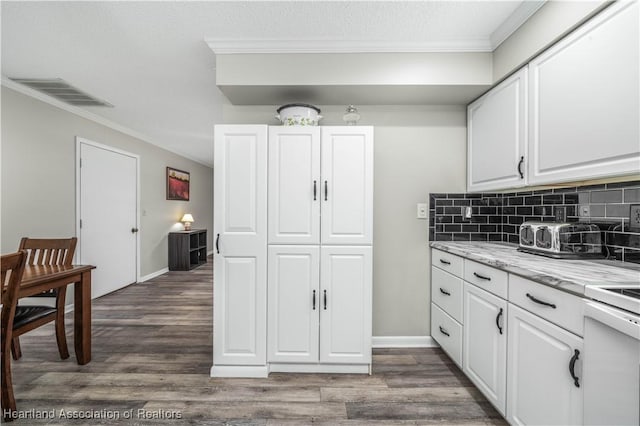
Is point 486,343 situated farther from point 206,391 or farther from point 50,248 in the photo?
point 50,248

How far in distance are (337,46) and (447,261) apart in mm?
1753

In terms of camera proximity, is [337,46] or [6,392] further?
[337,46]

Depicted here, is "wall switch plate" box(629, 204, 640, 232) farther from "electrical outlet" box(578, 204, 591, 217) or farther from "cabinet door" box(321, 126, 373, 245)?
"cabinet door" box(321, 126, 373, 245)

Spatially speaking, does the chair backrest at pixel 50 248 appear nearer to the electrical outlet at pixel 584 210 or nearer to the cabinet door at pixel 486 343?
the cabinet door at pixel 486 343

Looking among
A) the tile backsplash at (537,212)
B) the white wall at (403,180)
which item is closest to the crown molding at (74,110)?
the white wall at (403,180)

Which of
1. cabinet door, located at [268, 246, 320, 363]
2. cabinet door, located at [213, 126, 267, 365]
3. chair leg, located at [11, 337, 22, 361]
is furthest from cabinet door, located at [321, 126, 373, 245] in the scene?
chair leg, located at [11, 337, 22, 361]

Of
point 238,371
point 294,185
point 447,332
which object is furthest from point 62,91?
point 447,332

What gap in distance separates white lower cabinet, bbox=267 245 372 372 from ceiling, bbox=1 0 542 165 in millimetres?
1465

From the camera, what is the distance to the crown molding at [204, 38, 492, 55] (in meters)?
2.04

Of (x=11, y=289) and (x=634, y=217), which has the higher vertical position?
(x=634, y=217)

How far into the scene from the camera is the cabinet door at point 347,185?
2012mm

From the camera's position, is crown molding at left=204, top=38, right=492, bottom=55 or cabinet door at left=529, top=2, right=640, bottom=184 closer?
cabinet door at left=529, top=2, right=640, bottom=184

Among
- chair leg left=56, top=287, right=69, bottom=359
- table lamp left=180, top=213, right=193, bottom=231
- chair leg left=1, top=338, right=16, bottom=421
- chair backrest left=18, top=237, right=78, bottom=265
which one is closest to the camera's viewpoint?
chair leg left=1, top=338, right=16, bottom=421

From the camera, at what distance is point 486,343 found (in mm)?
1647
